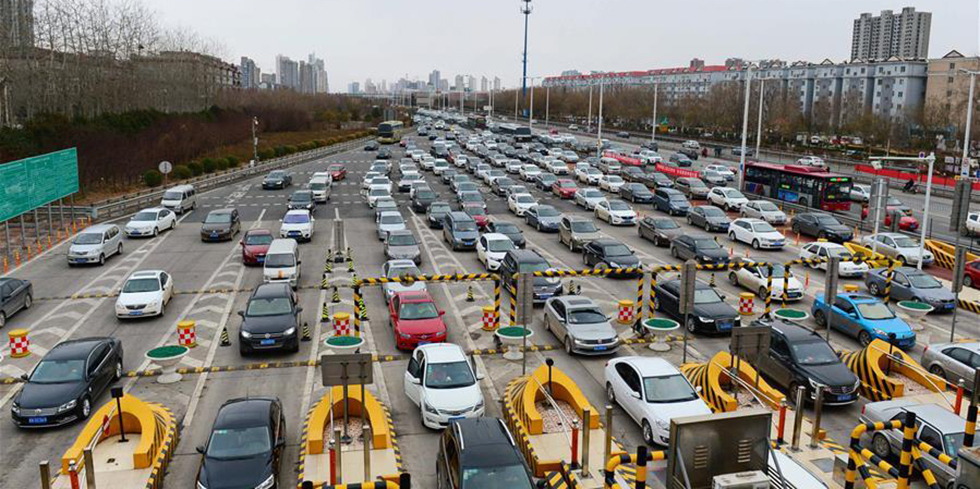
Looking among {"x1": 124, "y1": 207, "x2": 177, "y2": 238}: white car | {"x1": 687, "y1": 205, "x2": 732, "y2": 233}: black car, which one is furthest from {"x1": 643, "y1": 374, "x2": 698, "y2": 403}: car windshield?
{"x1": 124, "y1": 207, "x2": 177, "y2": 238}: white car

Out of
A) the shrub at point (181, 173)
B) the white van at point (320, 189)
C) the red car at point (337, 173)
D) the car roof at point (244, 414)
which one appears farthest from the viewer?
the red car at point (337, 173)

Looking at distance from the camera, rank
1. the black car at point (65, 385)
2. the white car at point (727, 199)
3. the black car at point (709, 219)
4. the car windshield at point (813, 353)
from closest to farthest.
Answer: the black car at point (65, 385) < the car windshield at point (813, 353) < the black car at point (709, 219) < the white car at point (727, 199)

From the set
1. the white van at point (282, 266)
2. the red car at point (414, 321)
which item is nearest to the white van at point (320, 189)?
the white van at point (282, 266)

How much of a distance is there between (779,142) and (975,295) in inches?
3207

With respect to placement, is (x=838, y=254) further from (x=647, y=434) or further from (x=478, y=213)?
(x=647, y=434)

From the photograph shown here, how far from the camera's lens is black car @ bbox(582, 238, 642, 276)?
30062 mm

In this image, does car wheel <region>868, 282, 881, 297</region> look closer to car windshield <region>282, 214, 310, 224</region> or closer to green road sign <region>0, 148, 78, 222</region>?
car windshield <region>282, 214, 310, 224</region>

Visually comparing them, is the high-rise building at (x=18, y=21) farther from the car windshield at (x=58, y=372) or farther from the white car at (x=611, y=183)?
the car windshield at (x=58, y=372)

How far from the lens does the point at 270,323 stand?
21.4 meters

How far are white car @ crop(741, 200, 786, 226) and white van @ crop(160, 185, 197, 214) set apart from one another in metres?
33.8

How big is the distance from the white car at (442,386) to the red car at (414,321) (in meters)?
3.24

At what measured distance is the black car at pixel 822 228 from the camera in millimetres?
38531

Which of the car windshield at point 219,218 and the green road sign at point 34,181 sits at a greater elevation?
the green road sign at point 34,181

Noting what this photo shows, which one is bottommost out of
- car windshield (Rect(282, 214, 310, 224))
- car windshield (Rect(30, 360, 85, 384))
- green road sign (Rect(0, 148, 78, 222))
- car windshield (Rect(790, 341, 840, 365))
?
car windshield (Rect(30, 360, 85, 384))
